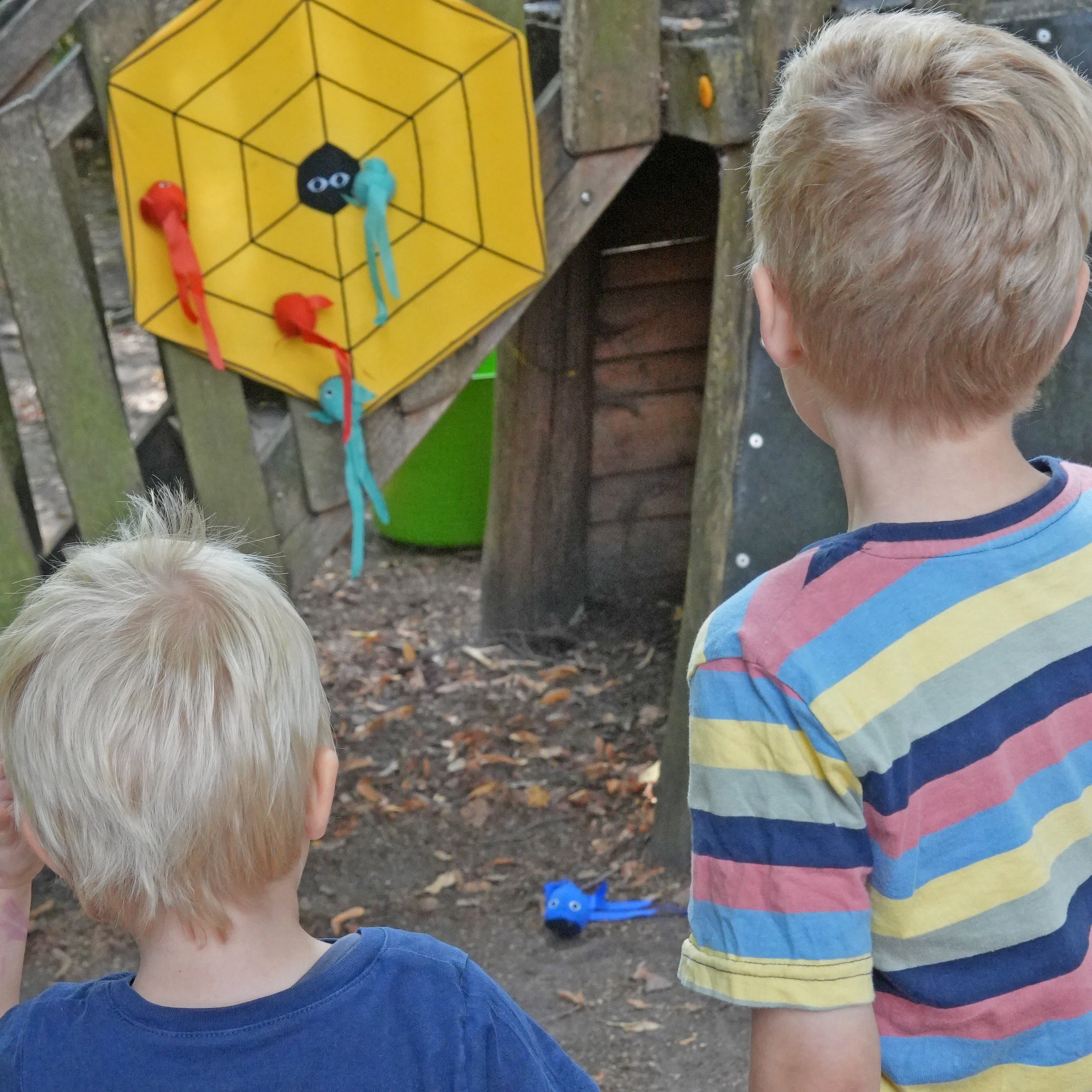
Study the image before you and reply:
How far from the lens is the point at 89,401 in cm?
268

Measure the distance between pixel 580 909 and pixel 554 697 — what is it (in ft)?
3.73

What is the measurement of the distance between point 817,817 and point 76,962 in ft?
7.84

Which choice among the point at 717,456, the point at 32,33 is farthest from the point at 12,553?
the point at 717,456

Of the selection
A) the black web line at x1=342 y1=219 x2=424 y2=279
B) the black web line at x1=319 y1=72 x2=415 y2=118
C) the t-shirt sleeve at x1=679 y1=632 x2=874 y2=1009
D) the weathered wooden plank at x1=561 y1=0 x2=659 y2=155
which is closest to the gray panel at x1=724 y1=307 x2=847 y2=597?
the weathered wooden plank at x1=561 y1=0 x2=659 y2=155

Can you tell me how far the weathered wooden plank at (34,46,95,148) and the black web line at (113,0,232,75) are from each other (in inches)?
3.0

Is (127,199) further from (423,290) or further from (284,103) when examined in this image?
(423,290)

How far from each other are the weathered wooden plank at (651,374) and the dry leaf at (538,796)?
1359 mm

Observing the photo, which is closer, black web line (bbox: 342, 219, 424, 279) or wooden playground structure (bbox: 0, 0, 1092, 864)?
wooden playground structure (bbox: 0, 0, 1092, 864)

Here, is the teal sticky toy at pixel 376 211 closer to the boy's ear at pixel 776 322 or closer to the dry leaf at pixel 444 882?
the dry leaf at pixel 444 882

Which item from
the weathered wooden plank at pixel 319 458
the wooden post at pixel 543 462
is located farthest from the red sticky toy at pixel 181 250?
the wooden post at pixel 543 462

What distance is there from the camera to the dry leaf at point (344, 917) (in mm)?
3082

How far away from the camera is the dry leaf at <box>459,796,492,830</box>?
3523 millimetres

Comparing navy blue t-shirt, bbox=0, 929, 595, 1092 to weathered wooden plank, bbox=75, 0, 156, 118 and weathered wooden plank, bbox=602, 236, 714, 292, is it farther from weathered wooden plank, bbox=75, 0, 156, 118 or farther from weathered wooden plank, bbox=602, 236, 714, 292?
weathered wooden plank, bbox=602, 236, 714, 292

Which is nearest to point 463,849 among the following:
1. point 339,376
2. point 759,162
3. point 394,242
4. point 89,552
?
point 339,376
